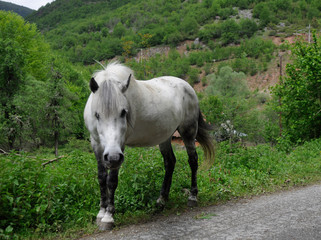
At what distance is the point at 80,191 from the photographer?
410 cm

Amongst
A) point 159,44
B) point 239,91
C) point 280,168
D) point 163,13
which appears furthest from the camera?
point 163,13

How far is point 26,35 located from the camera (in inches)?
1181

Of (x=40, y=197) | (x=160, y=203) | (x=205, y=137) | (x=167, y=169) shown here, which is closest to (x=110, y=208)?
(x=40, y=197)

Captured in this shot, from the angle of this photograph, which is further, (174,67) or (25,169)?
(174,67)

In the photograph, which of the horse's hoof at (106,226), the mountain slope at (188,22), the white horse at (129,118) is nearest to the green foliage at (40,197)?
the horse's hoof at (106,226)

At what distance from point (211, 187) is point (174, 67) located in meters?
92.2

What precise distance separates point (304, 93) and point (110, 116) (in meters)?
14.0

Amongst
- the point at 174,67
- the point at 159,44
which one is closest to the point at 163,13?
the point at 159,44

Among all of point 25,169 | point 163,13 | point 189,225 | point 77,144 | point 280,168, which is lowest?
point 77,144

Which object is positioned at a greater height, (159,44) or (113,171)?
(159,44)

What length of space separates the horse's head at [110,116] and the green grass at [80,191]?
121 centimetres

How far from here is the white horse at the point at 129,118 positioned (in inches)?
114

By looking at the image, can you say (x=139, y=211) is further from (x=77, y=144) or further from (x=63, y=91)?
(x=63, y=91)

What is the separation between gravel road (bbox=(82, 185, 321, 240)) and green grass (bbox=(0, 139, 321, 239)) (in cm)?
33
